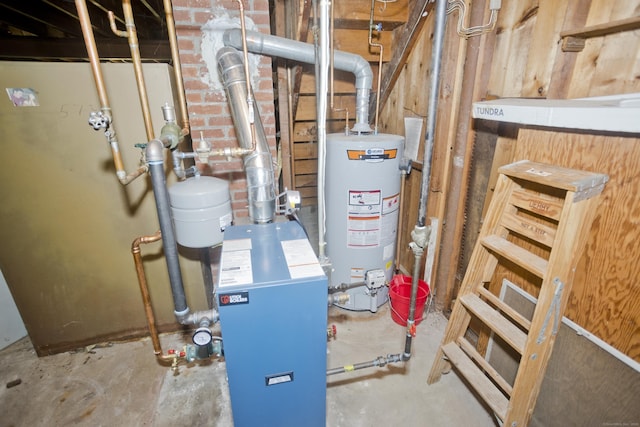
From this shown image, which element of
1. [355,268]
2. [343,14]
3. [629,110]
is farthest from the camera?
[355,268]

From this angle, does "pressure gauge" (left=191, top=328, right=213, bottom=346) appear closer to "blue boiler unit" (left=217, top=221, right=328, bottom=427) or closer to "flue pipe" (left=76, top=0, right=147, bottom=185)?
A: "blue boiler unit" (left=217, top=221, right=328, bottom=427)

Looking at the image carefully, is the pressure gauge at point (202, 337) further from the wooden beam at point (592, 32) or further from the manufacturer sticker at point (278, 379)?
the wooden beam at point (592, 32)

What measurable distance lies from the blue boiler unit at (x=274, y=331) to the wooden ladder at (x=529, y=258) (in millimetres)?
755

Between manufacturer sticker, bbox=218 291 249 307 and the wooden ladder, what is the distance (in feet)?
3.39

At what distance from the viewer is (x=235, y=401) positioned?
3.43ft

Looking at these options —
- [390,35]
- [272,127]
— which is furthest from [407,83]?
[272,127]

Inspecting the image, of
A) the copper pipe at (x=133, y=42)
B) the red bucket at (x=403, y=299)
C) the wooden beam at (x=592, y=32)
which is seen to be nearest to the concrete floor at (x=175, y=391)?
the red bucket at (x=403, y=299)

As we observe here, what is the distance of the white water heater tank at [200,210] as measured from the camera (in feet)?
4.32

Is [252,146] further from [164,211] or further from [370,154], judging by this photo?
[370,154]

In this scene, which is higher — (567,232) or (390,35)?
(390,35)

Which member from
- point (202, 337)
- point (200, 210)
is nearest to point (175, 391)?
point (202, 337)

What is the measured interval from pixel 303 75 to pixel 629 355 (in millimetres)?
2179

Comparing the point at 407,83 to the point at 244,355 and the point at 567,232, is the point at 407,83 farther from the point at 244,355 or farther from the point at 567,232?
the point at 244,355

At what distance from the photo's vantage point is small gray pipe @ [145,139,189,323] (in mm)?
1088
